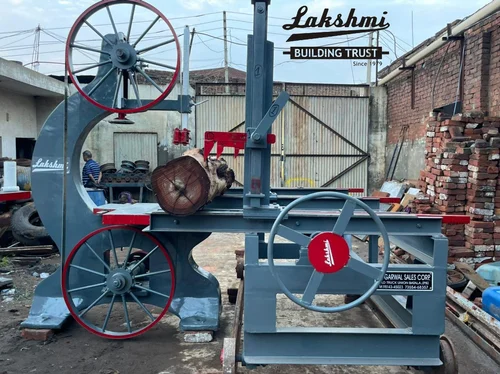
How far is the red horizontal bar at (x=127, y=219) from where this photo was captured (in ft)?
11.5

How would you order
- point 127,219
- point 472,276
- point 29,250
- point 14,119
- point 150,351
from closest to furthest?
point 127,219 → point 150,351 → point 472,276 → point 29,250 → point 14,119

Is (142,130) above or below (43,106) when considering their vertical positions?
below

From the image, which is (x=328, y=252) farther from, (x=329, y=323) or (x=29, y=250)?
(x=29, y=250)

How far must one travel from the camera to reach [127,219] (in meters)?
3.53

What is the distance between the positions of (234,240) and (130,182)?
176 inches

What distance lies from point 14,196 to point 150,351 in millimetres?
5101

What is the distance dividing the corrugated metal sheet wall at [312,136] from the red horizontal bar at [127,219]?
30.5 ft

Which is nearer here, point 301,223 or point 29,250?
point 301,223

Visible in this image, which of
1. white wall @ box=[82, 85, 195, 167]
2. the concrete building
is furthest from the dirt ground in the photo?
white wall @ box=[82, 85, 195, 167]

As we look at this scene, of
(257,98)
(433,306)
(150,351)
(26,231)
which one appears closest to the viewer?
(433,306)

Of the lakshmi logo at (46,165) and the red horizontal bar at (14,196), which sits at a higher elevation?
the lakshmi logo at (46,165)

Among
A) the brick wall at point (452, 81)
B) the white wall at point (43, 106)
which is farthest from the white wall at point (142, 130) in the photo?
the brick wall at point (452, 81)

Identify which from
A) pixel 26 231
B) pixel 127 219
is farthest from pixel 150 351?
pixel 26 231

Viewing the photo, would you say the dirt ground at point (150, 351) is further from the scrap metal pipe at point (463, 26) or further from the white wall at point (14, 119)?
the white wall at point (14, 119)
